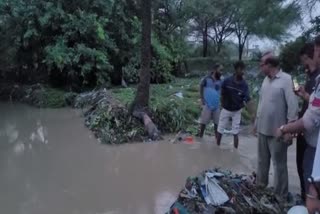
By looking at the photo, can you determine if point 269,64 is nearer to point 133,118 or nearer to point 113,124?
point 133,118

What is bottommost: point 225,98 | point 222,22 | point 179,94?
point 179,94

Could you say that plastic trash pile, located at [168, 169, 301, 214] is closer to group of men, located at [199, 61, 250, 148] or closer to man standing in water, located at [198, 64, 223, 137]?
group of men, located at [199, 61, 250, 148]

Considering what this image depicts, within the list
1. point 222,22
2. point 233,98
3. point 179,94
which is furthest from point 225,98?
point 222,22

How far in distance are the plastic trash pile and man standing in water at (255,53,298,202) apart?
0.27m

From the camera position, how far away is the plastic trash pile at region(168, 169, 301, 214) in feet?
14.5

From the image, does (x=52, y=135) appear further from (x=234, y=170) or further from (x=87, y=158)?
(x=234, y=170)

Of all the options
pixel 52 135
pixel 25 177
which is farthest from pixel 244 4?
pixel 25 177

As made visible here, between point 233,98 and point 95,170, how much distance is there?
9.27 feet

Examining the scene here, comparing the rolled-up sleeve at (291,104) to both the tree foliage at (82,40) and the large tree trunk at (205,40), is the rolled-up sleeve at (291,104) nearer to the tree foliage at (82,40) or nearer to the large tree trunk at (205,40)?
the tree foliage at (82,40)

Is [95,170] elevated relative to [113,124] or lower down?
lower down

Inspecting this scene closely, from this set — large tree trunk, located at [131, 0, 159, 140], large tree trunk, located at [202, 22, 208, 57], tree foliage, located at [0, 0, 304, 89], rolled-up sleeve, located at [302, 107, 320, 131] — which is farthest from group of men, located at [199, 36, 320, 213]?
large tree trunk, located at [202, 22, 208, 57]

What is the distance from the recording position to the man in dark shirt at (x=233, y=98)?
25.5ft

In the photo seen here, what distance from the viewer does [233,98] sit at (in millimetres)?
7867

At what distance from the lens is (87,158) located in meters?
8.19
